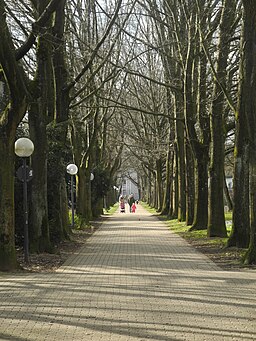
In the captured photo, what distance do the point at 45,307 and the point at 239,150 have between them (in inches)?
375

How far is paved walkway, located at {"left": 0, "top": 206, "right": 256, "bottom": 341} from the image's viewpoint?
7.83 metres

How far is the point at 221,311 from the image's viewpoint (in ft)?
30.0

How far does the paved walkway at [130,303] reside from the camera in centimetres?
783

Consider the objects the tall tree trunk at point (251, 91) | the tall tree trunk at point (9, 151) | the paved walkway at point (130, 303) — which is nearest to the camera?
the paved walkway at point (130, 303)

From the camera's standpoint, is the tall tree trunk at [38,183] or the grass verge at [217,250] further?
the tall tree trunk at [38,183]

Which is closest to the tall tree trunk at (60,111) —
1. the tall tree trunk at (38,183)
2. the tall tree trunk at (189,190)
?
the tall tree trunk at (38,183)

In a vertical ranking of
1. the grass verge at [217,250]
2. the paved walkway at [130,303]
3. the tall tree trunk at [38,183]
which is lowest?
the paved walkway at [130,303]

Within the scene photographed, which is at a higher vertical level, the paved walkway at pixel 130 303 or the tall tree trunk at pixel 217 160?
the tall tree trunk at pixel 217 160

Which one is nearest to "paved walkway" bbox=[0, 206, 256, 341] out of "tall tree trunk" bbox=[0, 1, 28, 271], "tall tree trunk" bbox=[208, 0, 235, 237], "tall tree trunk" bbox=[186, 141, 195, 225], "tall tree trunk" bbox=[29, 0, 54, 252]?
"tall tree trunk" bbox=[0, 1, 28, 271]

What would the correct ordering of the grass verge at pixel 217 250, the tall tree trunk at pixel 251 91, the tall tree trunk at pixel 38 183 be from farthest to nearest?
1. the tall tree trunk at pixel 38 183
2. the grass verge at pixel 217 250
3. the tall tree trunk at pixel 251 91

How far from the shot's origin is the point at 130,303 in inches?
384

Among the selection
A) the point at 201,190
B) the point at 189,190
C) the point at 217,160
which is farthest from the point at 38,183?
the point at 189,190

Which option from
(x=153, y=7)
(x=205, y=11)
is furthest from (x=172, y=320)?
(x=153, y=7)

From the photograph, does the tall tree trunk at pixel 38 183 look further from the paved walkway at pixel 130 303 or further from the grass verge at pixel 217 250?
the grass verge at pixel 217 250
